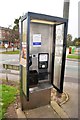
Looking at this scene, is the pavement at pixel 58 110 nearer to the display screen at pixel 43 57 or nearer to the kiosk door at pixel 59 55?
the kiosk door at pixel 59 55

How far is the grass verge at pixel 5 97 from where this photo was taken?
3.65 metres

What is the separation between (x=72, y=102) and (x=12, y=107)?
1821 mm

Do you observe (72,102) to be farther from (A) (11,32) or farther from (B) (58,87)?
(A) (11,32)

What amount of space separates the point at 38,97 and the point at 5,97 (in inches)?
44.0

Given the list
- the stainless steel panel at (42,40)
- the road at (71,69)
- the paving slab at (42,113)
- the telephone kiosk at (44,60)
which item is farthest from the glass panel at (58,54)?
the road at (71,69)

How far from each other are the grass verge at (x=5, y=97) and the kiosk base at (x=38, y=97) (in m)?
0.53

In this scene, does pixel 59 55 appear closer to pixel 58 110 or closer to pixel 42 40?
pixel 42 40

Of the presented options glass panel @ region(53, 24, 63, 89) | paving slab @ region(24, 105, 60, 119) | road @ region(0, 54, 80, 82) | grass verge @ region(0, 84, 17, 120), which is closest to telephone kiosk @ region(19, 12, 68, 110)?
glass panel @ region(53, 24, 63, 89)

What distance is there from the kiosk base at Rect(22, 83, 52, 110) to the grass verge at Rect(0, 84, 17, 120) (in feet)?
1.75

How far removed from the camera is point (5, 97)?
170 inches

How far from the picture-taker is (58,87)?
13.3 ft

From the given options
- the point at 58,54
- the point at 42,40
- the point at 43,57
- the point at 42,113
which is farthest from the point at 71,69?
the point at 42,113

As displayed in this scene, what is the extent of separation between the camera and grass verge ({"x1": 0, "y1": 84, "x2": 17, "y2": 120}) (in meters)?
3.65

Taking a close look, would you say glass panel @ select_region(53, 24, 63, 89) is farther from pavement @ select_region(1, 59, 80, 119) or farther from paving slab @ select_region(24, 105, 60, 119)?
paving slab @ select_region(24, 105, 60, 119)
